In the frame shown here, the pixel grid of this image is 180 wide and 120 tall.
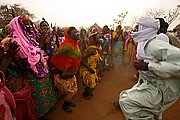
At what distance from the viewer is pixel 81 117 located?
419cm

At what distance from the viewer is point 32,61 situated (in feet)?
9.61

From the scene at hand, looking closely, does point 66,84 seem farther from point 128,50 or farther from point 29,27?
point 128,50

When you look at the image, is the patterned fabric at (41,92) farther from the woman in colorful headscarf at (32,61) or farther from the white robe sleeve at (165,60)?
the white robe sleeve at (165,60)

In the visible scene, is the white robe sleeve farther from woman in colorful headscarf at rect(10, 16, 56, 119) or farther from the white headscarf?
woman in colorful headscarf at rect(10, 16, 56, 119)

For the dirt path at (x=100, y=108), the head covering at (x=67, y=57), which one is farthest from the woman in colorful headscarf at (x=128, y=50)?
the head covering at (x=67, y=57)

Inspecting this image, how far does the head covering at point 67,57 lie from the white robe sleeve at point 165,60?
81.6 inches

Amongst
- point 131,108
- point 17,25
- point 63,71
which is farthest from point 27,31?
point 131,108

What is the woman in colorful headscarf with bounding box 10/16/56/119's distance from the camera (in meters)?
2.86

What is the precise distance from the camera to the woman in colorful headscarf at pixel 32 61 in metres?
2.86

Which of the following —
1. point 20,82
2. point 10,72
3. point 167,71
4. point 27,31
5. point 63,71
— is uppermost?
point 27,31

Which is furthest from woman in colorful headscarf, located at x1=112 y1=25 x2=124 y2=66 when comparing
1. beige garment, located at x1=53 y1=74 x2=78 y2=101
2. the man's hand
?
the man's hand

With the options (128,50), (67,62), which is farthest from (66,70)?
(128,50)

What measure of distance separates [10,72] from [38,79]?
0.60 m

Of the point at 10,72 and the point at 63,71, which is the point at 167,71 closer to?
the point at 10,72
